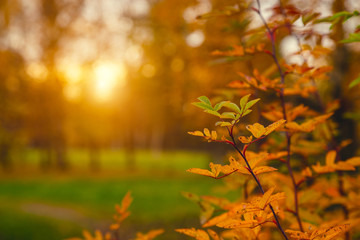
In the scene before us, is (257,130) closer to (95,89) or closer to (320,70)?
(320,70)

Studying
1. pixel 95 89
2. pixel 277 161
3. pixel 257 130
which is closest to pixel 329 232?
pixel 257 130

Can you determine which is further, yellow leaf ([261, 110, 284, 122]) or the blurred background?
the blurred background

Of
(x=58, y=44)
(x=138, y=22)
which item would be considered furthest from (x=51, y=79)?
(x=138, y=22)

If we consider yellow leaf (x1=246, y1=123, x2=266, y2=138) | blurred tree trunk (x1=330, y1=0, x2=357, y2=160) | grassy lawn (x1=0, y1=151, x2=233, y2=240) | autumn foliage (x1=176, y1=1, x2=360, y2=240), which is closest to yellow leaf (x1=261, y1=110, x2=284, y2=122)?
autumn foliage (x1=176, y1=1, x2=360, y2=240)

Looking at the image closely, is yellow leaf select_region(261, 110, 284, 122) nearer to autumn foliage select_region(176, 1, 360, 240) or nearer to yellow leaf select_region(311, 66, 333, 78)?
autumn foliage select_region(176, 1, 360, 240)

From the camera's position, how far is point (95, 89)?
59.5ft

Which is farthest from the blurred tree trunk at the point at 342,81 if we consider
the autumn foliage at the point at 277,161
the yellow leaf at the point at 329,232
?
the yellow leaf at the point at 329,232

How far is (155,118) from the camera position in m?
16.1

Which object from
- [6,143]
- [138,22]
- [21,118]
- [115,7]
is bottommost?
[6,143]

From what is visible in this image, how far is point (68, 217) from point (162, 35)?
186 inches

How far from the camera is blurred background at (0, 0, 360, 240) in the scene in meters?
4.20

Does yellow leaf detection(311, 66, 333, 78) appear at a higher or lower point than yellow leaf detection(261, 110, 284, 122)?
higher

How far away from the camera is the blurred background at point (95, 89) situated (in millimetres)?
4199

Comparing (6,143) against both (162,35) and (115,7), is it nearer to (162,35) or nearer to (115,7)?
(115,7)
